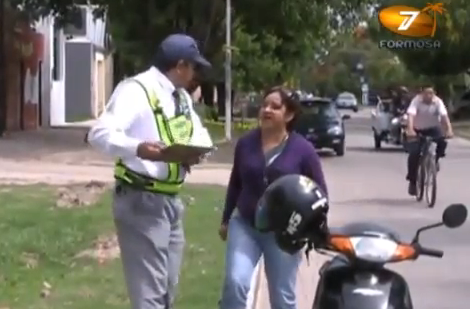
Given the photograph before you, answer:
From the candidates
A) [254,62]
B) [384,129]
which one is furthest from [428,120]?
[254,62]

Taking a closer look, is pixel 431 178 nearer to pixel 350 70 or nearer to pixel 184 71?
pixel 184 71

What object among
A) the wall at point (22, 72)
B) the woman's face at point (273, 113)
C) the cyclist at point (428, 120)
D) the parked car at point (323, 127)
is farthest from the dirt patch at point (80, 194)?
the wall at point (22, 72)

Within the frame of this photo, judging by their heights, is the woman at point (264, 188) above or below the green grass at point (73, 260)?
above

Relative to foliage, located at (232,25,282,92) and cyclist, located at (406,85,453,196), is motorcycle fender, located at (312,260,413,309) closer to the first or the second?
cyclist, located at (406,85,453,196)

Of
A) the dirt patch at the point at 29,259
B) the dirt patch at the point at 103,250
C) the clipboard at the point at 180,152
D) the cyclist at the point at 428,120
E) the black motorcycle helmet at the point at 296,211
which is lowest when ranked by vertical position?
the dirt patch at the point at 103,250

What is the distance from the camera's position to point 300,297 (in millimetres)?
10617

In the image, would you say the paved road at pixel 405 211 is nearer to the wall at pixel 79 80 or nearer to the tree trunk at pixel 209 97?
the tree trunk at pixel 209 97

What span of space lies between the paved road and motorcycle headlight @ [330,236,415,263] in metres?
4.86

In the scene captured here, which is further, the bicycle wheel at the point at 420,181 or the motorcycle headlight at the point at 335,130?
the motorcycle headlight at the point at 335,130

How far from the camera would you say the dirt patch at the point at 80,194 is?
1723cm

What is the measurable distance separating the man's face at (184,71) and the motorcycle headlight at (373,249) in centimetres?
170

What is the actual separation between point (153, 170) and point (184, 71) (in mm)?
531

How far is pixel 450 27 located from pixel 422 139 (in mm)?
46840

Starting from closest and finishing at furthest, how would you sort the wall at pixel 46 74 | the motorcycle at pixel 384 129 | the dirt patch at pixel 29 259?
the dirt patch at pixel 29 259, the motorcycle at pixel 384 129, the wall at pixel 46 74
